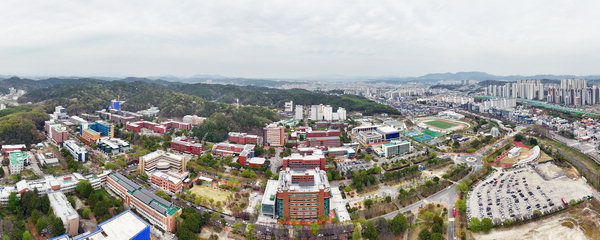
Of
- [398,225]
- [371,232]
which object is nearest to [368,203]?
[398,225]

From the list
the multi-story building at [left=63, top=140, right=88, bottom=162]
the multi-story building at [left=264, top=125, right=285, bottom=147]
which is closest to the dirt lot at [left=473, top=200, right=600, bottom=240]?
the multi-story building at [left=264, top=125, right=285, bottom=147]

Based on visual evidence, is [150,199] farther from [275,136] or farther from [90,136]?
[90,136]

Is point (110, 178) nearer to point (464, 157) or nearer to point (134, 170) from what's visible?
point (134, 170)

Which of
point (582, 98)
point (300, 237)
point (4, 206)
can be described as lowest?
point (300, 237)

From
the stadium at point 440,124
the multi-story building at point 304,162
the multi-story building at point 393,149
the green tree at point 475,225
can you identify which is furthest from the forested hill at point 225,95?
the green tree at point 475,225

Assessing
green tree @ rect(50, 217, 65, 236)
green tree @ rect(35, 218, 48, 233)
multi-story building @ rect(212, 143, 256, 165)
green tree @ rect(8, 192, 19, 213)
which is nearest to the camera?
green tree @ rect(50, 217, 65, 236)

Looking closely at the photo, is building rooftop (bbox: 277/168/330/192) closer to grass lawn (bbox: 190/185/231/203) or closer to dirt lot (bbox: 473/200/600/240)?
grass lawn (bbox: 190/185/231/203)

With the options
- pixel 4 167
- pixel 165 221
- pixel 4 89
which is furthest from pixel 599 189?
pixel 4 89
